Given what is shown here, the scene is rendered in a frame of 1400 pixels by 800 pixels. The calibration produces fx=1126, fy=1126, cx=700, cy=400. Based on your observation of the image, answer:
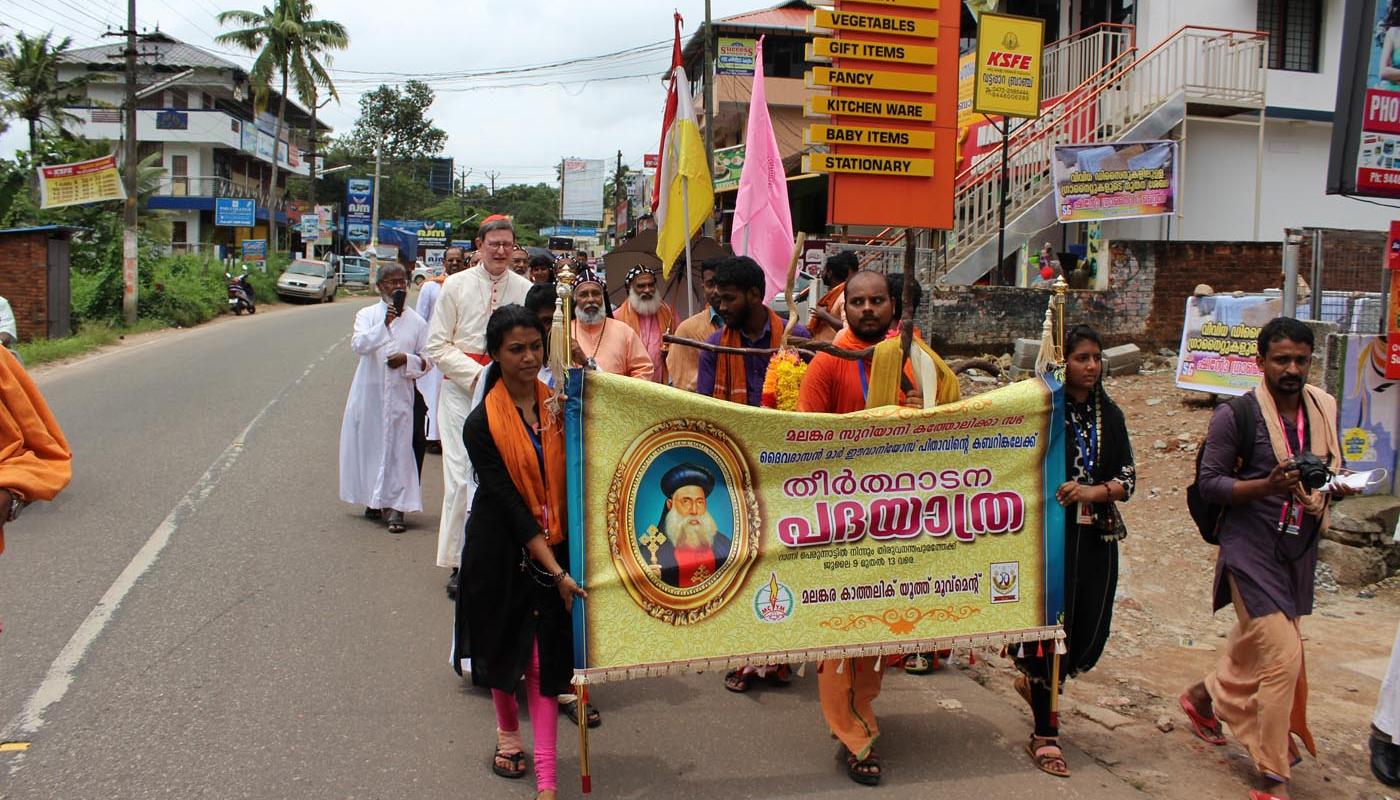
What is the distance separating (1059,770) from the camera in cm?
416

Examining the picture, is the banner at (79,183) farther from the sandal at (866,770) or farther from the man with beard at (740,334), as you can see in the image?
the sandal at (866,770)

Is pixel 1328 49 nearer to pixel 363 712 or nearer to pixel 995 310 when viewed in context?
pixel 995 310

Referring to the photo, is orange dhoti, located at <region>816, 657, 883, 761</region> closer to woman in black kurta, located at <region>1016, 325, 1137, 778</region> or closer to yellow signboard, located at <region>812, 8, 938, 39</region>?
woman in black kurta, located at <region>1016, 325, 1137, 778</region>

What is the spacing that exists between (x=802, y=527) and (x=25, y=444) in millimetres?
2467

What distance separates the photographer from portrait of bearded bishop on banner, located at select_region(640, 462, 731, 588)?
3.86 meters

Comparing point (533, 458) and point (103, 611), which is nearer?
point (533, 458)

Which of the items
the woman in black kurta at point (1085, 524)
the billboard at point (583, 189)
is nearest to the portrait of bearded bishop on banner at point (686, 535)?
the woman in black kurta at point (1085, 524)

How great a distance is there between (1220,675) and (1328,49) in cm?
1680

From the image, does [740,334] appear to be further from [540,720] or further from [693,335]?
[540,720]

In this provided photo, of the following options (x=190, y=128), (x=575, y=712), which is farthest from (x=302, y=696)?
(x=190, y=128)

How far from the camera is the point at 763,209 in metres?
7.25

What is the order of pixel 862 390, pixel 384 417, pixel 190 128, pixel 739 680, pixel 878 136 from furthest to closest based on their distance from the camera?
pixel 190 128 → pixel 384 417 → pixel 878 136 → pixel 739 680 → pixel 862 390

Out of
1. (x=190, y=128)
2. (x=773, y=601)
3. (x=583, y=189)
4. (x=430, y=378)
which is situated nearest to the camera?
(x=773, y=601)

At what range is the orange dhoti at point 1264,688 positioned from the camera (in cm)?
398
